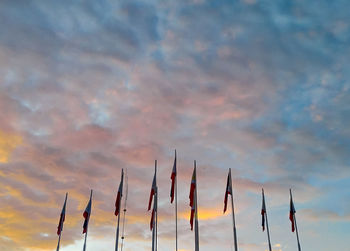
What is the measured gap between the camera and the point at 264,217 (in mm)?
51562

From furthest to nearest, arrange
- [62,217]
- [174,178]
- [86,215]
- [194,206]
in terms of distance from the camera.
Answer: [62,217] < [86,215] < [174,178] < [194,206]

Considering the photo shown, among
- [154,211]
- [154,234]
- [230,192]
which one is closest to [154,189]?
[154,211]

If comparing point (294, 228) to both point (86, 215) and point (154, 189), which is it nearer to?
point (154, 189)

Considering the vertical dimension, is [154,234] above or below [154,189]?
below

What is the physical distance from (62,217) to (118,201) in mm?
12392

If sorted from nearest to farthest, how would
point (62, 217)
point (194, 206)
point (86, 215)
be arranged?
point (194, 206) → point (86, 215) → point (62, 217)

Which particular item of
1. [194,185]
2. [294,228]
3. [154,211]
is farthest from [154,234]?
[294,228]

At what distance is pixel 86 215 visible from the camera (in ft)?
150

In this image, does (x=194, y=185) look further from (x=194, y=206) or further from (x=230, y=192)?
(x=230, y=192)

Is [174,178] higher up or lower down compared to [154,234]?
higher up

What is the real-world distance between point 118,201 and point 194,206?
10.7 m

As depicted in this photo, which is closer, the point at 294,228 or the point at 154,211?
the point at 154,211

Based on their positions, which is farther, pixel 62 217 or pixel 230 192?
pixel 62 217

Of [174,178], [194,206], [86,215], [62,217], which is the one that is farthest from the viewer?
[62,217]
